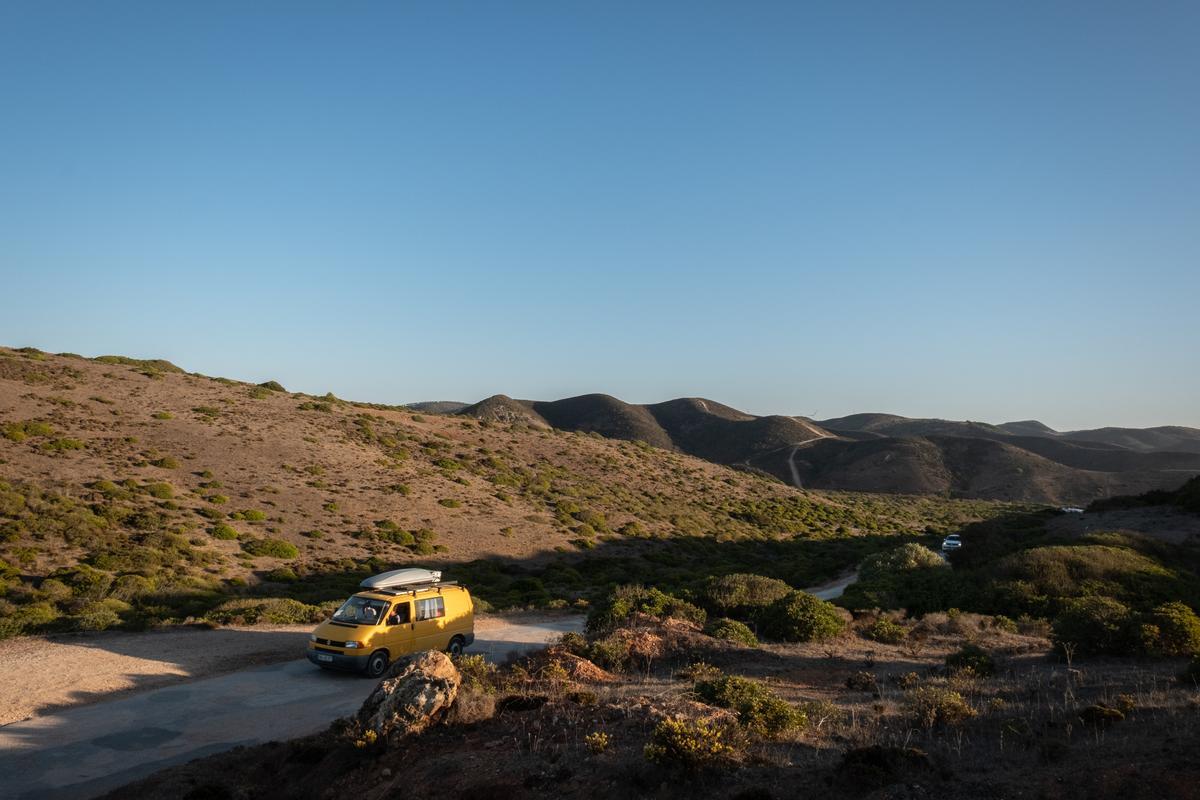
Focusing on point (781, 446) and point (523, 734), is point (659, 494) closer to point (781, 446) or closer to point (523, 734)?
point (523, 734)

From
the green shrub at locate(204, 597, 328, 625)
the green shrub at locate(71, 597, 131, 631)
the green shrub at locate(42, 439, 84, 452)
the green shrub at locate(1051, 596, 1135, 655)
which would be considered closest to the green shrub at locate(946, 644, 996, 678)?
the green shrub at locate(1051, 596, 1135, 655)

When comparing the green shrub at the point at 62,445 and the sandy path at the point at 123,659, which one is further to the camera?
the green shrub at the point at 62,445

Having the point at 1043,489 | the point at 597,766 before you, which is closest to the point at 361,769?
the point at 597,766

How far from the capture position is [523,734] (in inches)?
385

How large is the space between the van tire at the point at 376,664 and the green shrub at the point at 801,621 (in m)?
10.0

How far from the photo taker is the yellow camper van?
618 inches

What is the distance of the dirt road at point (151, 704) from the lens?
1068cm

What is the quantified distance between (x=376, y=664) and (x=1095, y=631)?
16347 mm

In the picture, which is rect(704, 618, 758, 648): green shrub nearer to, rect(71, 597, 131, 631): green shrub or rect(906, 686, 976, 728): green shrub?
rect(906, 686, 976, 728): green shrub

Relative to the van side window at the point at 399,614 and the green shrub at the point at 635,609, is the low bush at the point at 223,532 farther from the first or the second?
the van side window at the point at 399,614

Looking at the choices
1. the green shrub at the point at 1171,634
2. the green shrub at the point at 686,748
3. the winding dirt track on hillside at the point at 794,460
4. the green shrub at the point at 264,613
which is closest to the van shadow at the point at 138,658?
the green shrub at the point at 264,613

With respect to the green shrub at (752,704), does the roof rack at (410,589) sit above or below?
above

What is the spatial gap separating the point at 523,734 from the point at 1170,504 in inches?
1691

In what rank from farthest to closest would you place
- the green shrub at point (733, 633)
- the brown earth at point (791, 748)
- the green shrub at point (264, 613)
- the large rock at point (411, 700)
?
the green shrub at point (264, 613) < the green shrub at point (733, 633) < the large rock at point (411, 700) < the brown earth at point (791, 748)
